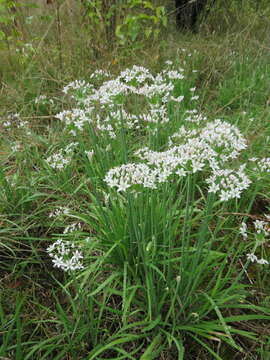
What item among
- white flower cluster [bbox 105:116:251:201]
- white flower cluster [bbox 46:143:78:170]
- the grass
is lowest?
the grass

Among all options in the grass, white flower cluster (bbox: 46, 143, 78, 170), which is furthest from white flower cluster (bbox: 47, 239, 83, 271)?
white flower cluster (bbox: 46, 143, 78, 170)

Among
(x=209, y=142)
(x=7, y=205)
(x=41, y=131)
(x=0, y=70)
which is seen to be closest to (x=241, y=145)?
(x=209, y=142)

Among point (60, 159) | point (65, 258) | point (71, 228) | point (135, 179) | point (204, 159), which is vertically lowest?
point (71, 228)

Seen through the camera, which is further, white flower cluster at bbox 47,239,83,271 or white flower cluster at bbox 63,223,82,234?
white flower cluster at bbox 63,223,82,234

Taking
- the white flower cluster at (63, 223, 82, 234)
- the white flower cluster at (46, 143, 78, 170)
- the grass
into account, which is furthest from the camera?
the white flower cluster at (46, 143, 78, 170)

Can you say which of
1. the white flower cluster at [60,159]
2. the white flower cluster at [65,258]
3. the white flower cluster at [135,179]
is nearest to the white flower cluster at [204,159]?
the white flower cluster at [135,179]

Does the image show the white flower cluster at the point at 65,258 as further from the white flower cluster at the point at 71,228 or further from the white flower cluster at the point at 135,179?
the white flower cluster at the point at 135,179

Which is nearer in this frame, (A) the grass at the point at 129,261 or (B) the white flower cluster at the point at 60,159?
(A) the grass at the point at 129,261

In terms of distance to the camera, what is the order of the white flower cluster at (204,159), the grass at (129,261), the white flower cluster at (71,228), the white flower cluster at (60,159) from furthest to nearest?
the white flower cluster at (60,159), the white flower cluster at (71,228), the grass at (129,261), the white flower cluster at (204,159)

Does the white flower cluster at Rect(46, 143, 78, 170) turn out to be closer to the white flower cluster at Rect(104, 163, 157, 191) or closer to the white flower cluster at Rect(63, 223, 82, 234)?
the white flower cluster at Rect(63, 223, 82, 234)

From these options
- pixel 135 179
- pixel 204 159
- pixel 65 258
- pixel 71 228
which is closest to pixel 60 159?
pixel 71 228

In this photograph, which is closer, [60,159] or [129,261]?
[129,261]

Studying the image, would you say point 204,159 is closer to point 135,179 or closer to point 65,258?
point 135,179

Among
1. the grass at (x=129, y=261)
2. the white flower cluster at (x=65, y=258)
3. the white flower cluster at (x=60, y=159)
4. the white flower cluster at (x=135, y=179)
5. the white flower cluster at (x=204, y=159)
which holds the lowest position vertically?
the grass at (x=129, y=261)
